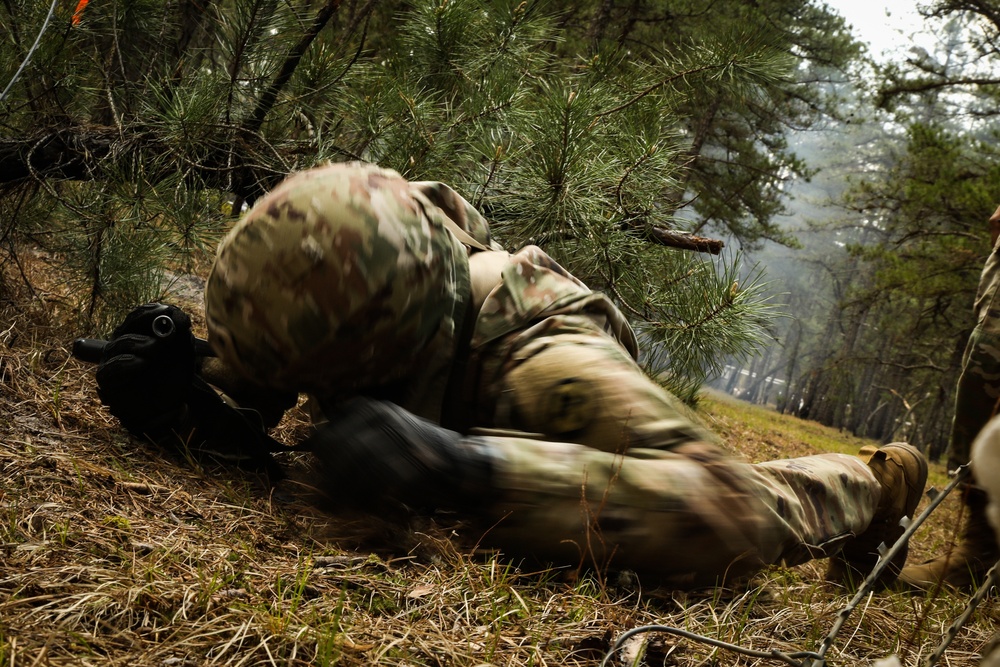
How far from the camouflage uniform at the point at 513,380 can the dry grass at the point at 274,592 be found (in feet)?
0.40

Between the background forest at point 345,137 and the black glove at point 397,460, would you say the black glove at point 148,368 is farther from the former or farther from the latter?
the background forest at point 345,137

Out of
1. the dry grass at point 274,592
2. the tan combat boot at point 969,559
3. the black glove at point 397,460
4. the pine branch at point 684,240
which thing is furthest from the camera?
the pine branch at point 684,240

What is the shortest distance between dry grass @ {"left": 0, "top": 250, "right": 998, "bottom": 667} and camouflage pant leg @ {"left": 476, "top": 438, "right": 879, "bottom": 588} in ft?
0.24

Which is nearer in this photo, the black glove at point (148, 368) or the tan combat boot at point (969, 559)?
the black glove at point (148, 368)

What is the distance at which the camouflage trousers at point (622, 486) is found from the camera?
4.56 feet

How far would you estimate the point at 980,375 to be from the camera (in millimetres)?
2346

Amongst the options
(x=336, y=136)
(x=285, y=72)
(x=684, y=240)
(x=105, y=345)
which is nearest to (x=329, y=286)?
(x=105, y=345)

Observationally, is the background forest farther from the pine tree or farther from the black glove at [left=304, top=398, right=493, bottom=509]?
the black glove at [left=304, top=398, right=493, bottom=509]

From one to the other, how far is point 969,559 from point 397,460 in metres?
2.06

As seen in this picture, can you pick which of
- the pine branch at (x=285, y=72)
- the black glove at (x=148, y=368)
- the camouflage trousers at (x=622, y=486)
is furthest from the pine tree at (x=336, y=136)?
the camouflage trousers at (x=622, y=486)

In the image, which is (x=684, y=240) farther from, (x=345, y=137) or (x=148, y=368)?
(x=148, y=368)

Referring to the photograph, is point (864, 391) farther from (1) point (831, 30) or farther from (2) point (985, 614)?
(2) point (985, 614)

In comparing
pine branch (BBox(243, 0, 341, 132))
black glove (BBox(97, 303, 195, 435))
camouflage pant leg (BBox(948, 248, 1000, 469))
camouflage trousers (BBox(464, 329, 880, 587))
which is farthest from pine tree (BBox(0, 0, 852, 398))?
camouflage trousers (BBox(464, 329, 880, 587))

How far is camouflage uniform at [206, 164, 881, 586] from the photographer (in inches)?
55.2
